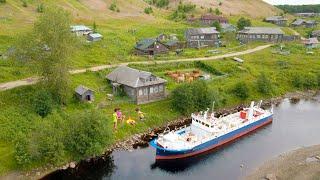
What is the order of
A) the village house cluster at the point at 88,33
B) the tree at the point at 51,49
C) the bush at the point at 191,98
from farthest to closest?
the village house cluster at the point at 88,33, the bush at the point at 191,98, the tree at the point at 51,49

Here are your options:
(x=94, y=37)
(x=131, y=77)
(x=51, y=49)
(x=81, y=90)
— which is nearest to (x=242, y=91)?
(x=131, y=77)

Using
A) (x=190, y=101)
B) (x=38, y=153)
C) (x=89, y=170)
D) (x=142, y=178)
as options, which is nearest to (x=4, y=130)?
(x=38, y=153)

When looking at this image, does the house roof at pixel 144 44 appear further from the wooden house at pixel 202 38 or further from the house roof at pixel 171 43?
the wooden house at pixel 202 38

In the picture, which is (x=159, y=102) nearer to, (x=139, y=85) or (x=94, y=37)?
(x=139, y=85)

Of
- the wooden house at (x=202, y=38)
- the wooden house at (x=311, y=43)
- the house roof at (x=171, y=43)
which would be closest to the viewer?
the house roof at (x=171, y=43)

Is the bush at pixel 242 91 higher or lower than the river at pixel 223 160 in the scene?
higher

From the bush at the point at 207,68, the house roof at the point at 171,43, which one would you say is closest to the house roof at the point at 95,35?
the house roof at the point at 171,43

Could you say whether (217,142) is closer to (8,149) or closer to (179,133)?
(179,133)
